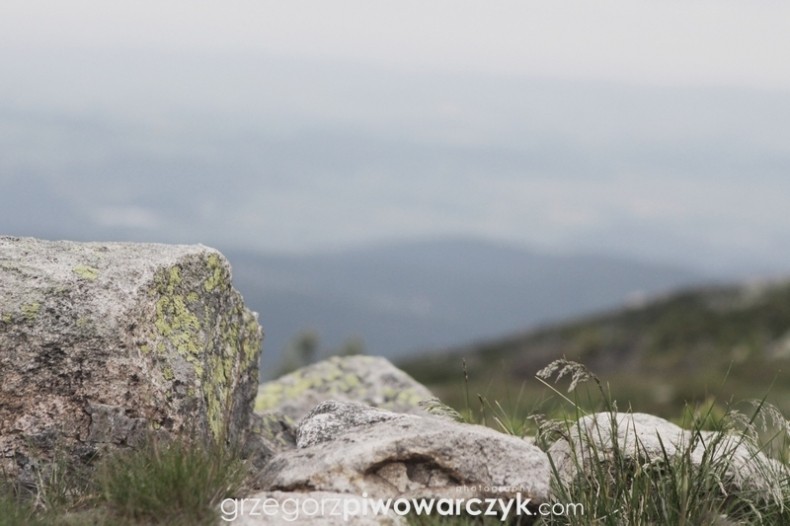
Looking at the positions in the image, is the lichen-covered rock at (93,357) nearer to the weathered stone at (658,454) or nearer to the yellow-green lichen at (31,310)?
the yellow-green lichen at (31,310)

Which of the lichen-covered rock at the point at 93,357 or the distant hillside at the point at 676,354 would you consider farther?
the distant hillside at the point at 676,354

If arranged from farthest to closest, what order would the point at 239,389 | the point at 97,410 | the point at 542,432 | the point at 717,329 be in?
the point at 717,329 → the point at 239,389 → the point at 542,432 → the point at 97,410

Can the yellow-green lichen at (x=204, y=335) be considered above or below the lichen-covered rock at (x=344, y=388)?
above

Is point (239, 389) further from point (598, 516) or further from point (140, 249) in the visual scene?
point (598, 516)

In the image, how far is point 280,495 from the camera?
18.8 ft

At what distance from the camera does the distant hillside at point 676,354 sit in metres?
33.6

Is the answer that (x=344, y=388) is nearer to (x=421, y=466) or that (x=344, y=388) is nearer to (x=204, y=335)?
(x=204, y=335)

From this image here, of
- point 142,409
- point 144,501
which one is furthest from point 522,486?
point 142,409

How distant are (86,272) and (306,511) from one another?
3.02 meters

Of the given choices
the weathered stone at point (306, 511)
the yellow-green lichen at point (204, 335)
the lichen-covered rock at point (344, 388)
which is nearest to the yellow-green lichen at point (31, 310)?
the yellow-green lichen at point (204, 335)

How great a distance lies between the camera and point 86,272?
715 centimetres

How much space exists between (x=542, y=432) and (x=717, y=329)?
59.5 meters

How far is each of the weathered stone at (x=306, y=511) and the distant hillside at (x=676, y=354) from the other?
1614 centimetres

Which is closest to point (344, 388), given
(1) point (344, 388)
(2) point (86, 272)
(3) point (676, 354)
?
(1) point (344, 388)
